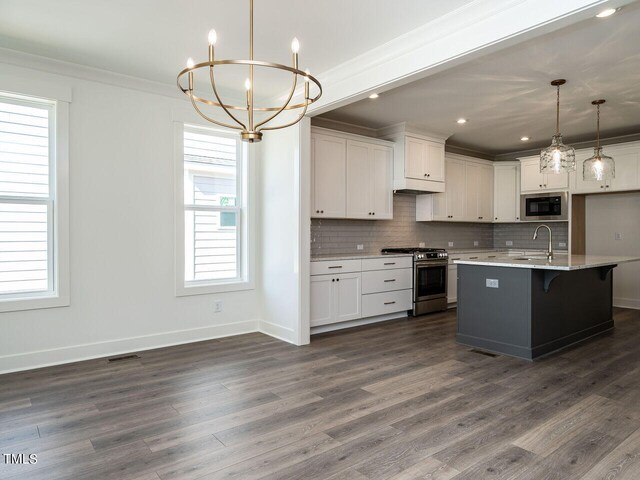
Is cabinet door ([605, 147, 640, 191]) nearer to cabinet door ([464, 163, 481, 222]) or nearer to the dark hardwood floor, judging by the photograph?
cabinet door ([464, 163, 481, 222])

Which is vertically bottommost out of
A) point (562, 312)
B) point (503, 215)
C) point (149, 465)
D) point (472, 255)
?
point (149, 465)

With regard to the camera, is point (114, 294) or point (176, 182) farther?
point (176, 182)

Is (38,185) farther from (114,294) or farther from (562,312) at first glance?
(562,312)

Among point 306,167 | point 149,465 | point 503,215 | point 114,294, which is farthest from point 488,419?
point 503,215

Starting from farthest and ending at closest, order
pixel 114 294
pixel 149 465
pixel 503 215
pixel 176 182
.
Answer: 1. pixel 503 215
2. pixel 176 182
3. pixel 114 294
4. pixel 149 465

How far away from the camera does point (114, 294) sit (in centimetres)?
415

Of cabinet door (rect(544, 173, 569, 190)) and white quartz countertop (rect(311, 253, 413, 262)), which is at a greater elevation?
cabinet door (rect(544, 173, 569, 190))

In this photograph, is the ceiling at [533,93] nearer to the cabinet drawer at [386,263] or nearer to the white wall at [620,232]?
the white wall at [620,232]

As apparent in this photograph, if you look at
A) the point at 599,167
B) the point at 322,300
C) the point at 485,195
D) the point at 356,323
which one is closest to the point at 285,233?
the point at 322,300

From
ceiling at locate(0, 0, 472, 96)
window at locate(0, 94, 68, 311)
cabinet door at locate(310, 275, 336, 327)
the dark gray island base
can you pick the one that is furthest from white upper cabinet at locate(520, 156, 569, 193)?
window at locate(0, 94, 68, 311)

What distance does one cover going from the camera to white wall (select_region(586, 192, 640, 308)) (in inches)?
255

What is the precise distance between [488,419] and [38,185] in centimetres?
400

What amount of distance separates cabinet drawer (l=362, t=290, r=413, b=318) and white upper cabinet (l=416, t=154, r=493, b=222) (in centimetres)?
144

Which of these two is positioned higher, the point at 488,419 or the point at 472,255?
the point at 472,255
